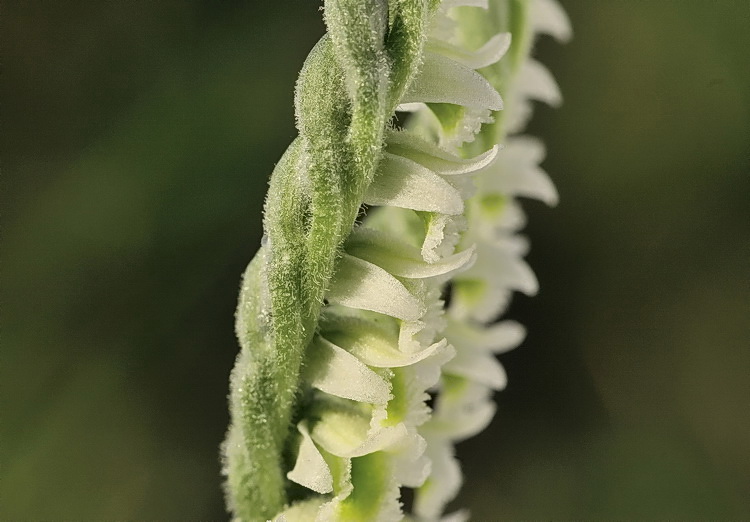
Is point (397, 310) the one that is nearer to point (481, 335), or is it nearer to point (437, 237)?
point (437, 237)

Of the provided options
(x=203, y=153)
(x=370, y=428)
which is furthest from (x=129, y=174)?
(x=370, y=428)

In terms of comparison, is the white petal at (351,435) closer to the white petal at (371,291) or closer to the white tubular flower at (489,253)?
the white petal at (371,291)

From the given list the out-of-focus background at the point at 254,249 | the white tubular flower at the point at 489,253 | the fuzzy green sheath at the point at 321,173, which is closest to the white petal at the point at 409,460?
the fuzzy green sheath at the point at 321,173

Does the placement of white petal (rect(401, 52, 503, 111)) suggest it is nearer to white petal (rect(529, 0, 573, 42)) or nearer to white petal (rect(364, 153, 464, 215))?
white petal (rect(364, 153, 464, 215))

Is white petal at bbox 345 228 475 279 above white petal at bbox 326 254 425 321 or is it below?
above

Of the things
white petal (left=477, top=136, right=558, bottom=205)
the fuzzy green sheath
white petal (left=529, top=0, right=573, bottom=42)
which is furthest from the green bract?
white petal (left=529, top=0, right=573, bottom=42)

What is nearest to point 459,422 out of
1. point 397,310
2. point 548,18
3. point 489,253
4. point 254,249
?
point 489,253
